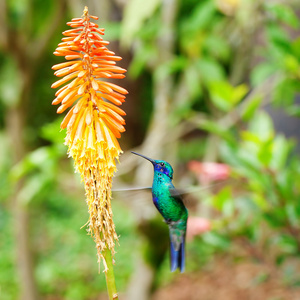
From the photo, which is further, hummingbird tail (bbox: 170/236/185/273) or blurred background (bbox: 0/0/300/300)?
blurred background (bbox: 0/0/300/300)

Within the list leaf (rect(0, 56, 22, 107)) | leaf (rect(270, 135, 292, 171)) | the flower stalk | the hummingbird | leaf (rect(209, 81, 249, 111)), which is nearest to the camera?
the flower stalk

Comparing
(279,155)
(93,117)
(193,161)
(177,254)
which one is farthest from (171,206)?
(193,161)

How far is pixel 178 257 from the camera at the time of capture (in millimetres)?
762

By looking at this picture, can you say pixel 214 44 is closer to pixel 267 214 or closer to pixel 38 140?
pixel 267 214

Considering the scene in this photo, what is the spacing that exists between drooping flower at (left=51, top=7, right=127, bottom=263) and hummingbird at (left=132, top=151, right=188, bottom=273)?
10 cm

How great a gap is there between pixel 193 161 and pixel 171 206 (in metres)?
2.54

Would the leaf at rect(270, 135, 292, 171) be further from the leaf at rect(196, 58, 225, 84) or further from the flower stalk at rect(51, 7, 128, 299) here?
the flower stalk at rect(51, 7, 128, 299)

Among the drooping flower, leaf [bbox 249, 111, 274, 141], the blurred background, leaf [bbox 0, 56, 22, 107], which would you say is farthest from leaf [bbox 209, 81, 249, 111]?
leaf [bbox 0, 56, 22, 107]

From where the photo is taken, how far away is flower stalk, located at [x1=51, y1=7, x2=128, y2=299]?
20.2 inches

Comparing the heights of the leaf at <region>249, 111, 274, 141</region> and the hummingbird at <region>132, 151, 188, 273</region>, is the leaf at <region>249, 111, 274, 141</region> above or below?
above

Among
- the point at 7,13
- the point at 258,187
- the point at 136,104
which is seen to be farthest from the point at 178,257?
the point at 136,104

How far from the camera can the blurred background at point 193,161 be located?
1841 millimetres

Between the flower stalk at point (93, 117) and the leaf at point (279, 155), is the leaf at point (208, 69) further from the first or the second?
the flower stalk at point (93, 117)

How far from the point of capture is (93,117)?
1.83ft
